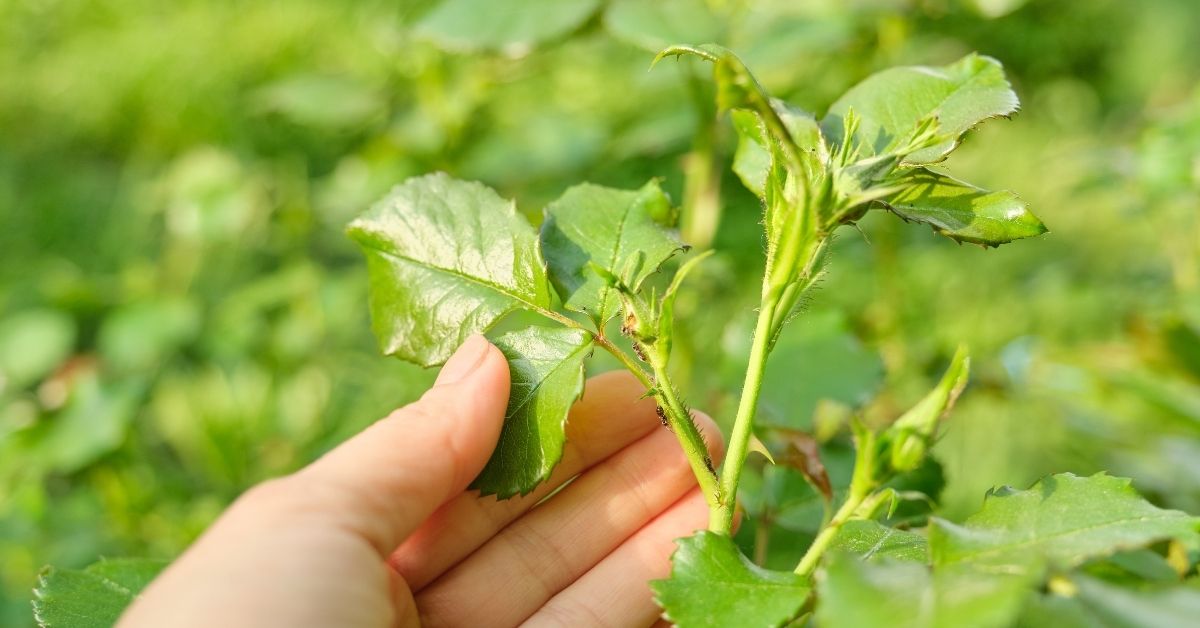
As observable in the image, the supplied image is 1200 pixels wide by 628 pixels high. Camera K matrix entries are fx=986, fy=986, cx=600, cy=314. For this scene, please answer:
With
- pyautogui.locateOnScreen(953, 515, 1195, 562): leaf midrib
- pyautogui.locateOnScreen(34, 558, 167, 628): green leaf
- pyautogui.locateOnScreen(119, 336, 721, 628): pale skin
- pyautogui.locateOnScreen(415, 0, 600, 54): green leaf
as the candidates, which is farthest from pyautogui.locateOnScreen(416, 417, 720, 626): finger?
pyautogui.locateOnScreen(415, 0, 600, 54): green leaf

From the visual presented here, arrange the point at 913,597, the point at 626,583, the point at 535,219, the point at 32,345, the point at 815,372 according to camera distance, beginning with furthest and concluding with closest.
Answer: the point at 32,345 < the point at 535,219 < the point at 815,372 < the point at 626,583 < the point at 913,597

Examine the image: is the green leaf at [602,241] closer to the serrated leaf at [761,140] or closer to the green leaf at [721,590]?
the serrated leaf at [761,140]

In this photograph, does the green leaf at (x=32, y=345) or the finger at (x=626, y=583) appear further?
the green leaf at (x=32, y=345)

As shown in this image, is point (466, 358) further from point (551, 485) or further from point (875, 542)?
point (875, 542)

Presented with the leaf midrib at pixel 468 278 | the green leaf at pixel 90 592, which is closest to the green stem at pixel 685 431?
the leaf midrib at pixel 468 278

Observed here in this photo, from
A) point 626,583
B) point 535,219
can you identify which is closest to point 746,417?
point 626,583
